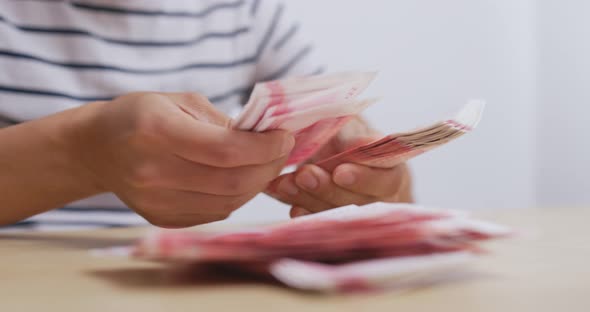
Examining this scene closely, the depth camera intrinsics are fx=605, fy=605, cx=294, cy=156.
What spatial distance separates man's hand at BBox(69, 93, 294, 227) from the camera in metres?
0.46

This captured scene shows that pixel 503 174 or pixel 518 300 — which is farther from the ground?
pixel 503 174

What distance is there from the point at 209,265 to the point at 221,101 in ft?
2.54

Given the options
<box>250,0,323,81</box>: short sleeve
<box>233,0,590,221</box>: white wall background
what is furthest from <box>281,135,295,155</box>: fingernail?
<box>233,0,590,221</box>: white wall background

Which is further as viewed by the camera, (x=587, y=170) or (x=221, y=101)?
(x=587, y=170)

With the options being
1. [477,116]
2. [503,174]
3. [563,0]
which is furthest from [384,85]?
[477,116]

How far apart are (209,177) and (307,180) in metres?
0.19

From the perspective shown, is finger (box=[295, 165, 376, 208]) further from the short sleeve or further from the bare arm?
the short sleeve

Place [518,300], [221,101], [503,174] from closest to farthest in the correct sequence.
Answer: [518,300], [221,101], [503,174]

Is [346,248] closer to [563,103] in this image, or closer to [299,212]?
[299,212]

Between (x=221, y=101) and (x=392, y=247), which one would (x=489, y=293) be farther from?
(x=221, y=101)

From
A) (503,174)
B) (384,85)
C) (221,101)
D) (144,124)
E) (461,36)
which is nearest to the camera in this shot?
(144,124)

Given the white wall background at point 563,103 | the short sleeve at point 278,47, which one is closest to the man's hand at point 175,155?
the short sleeve at point 278,47

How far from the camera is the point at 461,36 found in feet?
6.48

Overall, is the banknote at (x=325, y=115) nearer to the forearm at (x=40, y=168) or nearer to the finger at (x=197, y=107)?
the finger at (x=197, y=107)
